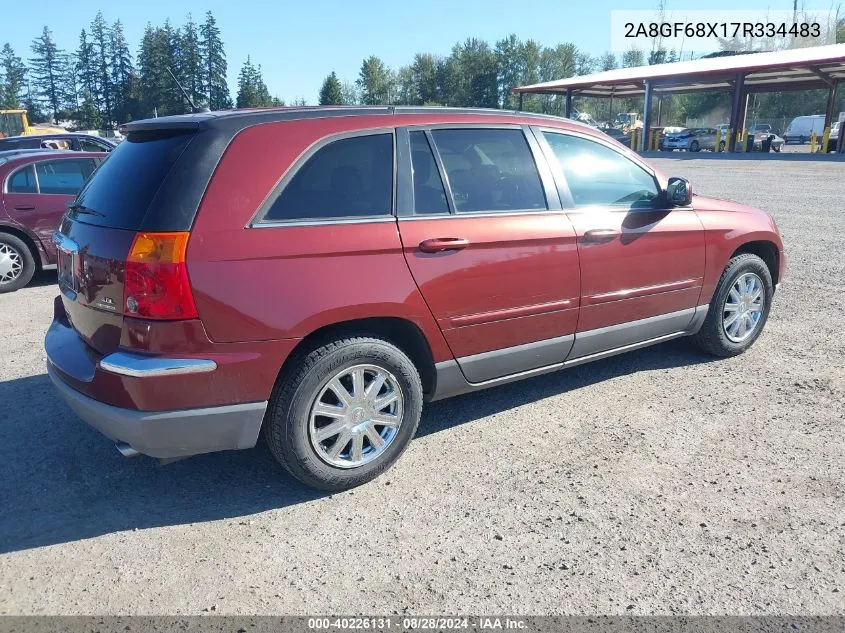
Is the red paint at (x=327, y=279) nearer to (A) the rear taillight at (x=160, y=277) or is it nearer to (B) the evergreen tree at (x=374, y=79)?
(A) the rear taillight at (x=160, y=277)

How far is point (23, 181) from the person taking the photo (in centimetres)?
777

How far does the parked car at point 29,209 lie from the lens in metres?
7.57

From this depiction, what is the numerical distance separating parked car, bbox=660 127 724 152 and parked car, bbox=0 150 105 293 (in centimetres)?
4066

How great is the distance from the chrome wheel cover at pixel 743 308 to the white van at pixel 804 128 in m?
50.9

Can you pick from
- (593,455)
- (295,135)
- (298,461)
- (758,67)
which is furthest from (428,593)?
(758,67)

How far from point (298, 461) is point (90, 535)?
978 mm

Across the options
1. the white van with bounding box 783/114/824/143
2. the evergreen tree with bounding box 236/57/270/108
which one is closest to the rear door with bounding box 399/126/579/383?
the evergreen tree with bounding box 236/57/270/108

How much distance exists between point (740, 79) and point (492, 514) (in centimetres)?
3899

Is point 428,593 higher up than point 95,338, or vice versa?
point 95,338

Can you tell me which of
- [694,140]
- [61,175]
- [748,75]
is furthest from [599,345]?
[694,140]

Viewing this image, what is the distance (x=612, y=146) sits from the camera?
171 inches

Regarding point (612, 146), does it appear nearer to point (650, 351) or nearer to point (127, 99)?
point (650, 351)

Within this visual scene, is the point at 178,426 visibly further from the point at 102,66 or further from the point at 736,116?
the point at 102,66

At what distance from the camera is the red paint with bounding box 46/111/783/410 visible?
9.29ft
